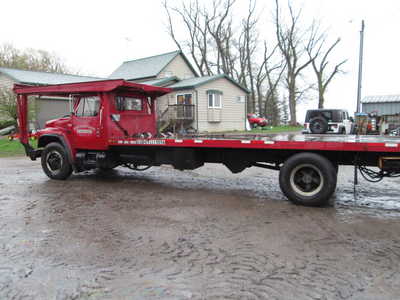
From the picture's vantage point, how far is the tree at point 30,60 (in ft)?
141

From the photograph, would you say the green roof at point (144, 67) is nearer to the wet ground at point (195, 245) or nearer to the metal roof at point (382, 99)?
the metal roof at point (382, 99)

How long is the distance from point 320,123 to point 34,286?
14.7 m

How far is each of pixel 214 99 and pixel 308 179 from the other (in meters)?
20.6

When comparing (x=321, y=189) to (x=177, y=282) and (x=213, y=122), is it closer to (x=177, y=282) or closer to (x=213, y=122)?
(x=177, y=282)

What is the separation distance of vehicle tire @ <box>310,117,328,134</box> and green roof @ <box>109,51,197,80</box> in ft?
56.1

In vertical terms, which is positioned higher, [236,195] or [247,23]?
[247,23]

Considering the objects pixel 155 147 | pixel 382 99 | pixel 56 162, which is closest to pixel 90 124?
pixel 56 162

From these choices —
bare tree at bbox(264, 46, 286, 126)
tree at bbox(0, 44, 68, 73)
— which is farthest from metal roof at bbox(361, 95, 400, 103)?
tree at bbox(0, 44, 68, 73)

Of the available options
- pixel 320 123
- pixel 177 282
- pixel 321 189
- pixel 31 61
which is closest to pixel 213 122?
pixel 320 123

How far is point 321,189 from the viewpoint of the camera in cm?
546

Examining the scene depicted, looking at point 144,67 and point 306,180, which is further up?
point 144,67

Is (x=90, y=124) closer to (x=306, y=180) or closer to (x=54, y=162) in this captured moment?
(x=54, y=162)

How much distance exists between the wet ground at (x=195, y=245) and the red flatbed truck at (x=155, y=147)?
2.05ft

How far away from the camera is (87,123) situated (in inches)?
313
